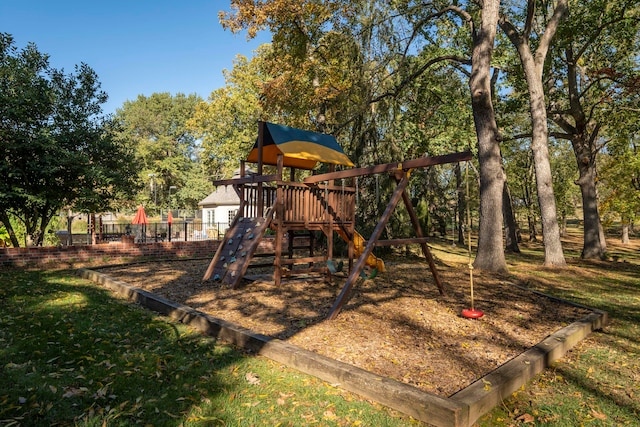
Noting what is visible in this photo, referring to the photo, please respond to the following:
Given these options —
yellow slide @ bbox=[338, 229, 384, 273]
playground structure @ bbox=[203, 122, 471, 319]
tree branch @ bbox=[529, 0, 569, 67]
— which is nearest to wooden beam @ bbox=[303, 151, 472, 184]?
playground structure @ bbox=[203, 122, 471, 319]

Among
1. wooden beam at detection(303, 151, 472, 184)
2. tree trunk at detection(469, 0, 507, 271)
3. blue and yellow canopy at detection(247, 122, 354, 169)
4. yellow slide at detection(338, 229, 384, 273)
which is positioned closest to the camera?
wooden beam at detection(303, 151, 472, 184)

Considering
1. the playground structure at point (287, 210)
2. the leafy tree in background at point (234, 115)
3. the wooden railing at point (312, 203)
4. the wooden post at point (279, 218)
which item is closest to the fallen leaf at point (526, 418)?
the playground structure at point (287, 210)

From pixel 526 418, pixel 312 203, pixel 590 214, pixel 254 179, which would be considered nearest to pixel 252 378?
pixel 526 418

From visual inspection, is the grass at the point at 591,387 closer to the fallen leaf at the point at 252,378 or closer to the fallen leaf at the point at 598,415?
the fallen leaf at the point at 598,415

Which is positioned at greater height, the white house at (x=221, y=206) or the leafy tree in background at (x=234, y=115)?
the leafy tree in background at (x=234, y=115)

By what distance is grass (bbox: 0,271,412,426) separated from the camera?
3.20m

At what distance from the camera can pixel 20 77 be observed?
38.5 feet

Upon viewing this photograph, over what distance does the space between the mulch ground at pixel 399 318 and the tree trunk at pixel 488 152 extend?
1.22 m

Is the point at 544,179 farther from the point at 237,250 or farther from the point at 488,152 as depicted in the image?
→ the point at 237,250

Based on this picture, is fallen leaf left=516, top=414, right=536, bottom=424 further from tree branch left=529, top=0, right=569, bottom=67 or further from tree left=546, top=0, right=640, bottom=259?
tree left=546, top=0, right=640, bottom=259

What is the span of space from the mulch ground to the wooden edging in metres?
0.26

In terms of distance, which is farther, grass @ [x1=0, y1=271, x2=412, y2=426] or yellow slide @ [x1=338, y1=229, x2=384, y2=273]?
yellow slide @ [x1=338, y1=229, x2=384, y2=273]

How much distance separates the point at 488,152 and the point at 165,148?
173 ft

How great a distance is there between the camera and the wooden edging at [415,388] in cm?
314
